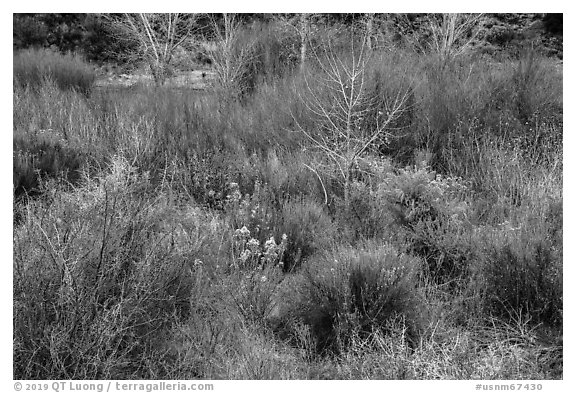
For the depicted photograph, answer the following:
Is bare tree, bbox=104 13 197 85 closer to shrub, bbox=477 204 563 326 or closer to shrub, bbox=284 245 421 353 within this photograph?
shrub, bbox=284 245 421 353

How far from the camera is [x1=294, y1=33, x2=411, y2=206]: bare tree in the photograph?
598 centimetres

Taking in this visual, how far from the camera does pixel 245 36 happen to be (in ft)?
36.2

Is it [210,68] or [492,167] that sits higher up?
[210,68]

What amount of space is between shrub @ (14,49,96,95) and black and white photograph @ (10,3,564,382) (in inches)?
2.8

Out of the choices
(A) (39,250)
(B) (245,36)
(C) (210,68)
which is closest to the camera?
(A) (39,250)

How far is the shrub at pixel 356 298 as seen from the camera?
3.93 m

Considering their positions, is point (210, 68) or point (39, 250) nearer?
point (39, 250)

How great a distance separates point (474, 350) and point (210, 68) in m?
9.59

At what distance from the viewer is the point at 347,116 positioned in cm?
617

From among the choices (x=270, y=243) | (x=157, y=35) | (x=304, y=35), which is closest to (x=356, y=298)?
(x=270, y=243)

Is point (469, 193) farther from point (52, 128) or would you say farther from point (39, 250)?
point (52, 128)

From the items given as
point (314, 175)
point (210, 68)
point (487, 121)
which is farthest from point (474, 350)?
point (210, 68)

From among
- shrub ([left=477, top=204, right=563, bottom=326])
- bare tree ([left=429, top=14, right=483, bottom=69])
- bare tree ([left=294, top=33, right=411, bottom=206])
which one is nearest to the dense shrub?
shrub ([left=477, top=204, right=563, bottom=326])
